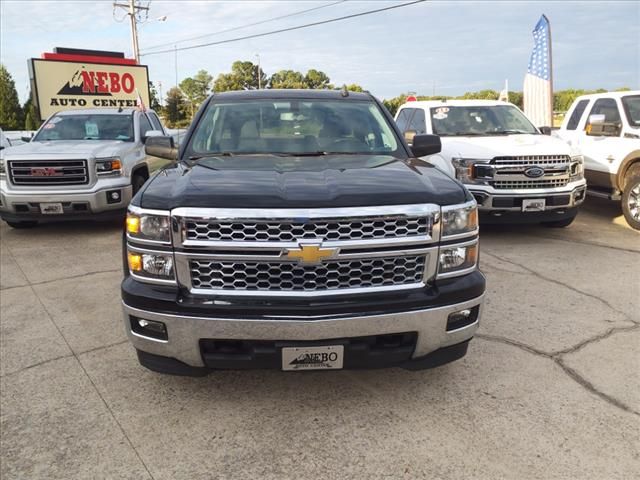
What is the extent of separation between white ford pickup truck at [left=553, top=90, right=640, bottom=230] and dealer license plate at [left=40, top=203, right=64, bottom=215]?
764 centimetres

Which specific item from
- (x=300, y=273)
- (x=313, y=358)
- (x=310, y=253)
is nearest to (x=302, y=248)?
(x=310, y=253)

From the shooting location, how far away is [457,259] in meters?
2.81

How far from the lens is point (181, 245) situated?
2.60m

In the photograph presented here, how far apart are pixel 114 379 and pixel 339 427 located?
1.51 m

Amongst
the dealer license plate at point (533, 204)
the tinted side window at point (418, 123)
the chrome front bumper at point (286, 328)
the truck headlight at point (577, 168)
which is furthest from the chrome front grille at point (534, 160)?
the chrome front bumper at point (286, 328)

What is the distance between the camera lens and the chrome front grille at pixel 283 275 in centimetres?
262

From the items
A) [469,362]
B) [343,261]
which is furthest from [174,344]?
[469,362]

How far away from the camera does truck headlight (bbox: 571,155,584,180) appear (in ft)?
22.6

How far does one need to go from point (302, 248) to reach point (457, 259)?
0.85m

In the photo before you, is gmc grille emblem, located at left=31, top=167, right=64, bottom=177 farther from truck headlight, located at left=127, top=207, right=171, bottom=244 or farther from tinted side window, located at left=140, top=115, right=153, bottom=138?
truck headlight, located at left=127, top=207, right=171, bottom=244

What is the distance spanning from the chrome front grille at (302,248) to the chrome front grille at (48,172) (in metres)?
5.45

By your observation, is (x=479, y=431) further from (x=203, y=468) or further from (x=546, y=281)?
(x=546, y=281)

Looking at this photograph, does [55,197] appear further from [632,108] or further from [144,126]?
[632,108]

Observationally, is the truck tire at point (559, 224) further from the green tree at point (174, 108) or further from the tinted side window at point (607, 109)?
the green tree at point (174, 108)
